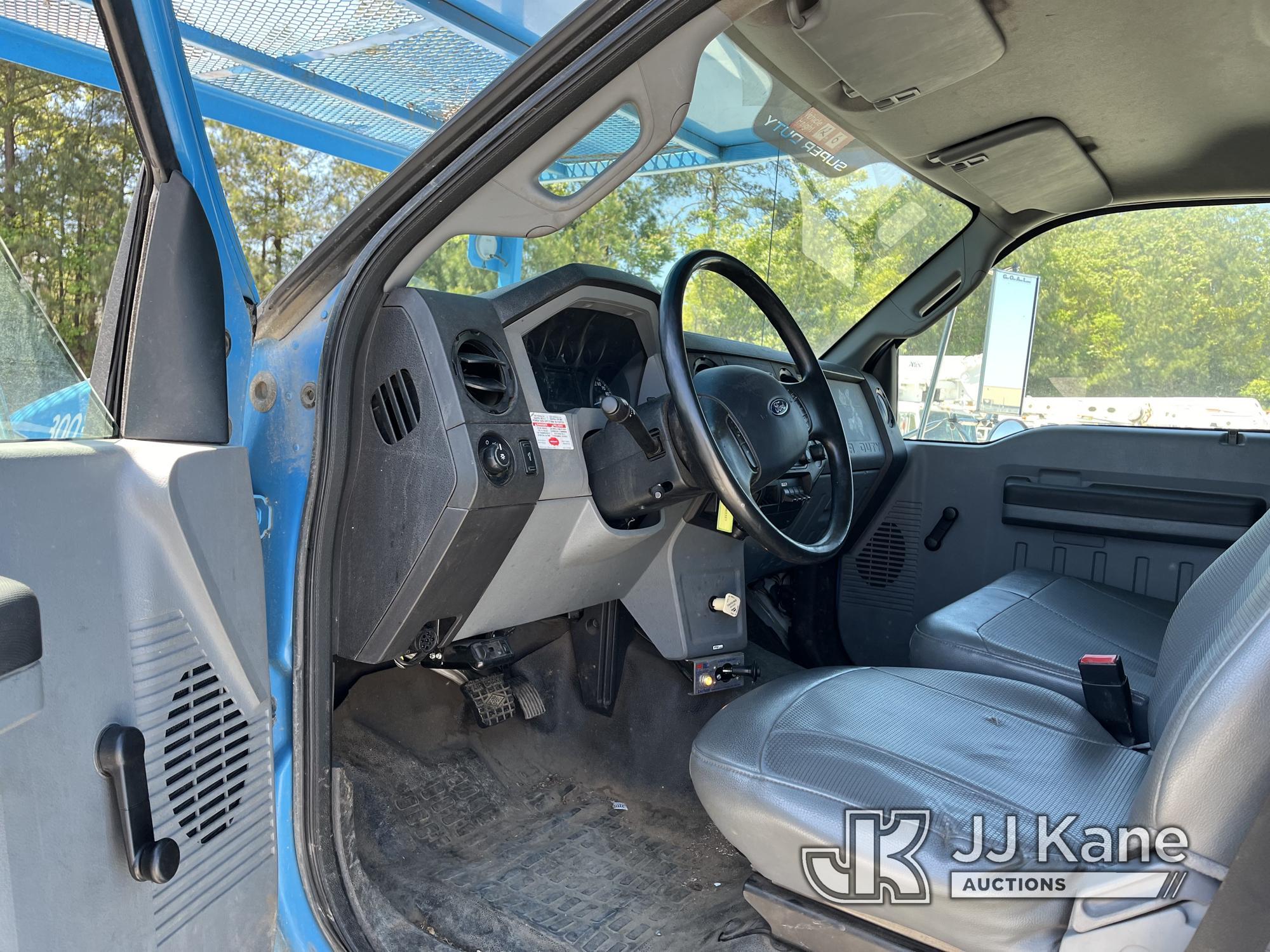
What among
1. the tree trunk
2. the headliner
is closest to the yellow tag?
the headliner

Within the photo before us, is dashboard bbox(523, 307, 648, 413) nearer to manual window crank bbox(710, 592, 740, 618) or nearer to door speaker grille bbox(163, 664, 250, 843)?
manual window crank bbox(710, 592, 740, 618)

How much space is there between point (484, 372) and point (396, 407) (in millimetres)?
157

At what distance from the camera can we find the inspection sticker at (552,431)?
63.0 inches

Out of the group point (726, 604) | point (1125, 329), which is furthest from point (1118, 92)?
point (726, 604)

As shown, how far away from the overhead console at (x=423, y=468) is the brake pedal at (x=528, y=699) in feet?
2.02

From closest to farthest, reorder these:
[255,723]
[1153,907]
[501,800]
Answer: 1. [1153,907]
2. [255,723]
3. [501,800]

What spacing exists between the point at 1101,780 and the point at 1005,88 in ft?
4.43

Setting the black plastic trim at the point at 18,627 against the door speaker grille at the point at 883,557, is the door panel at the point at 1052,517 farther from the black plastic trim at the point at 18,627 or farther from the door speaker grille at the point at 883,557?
the black plastic trim at the point at 18,627

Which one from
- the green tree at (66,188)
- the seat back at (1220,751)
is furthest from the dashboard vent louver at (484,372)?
the seat back at (1220,751)

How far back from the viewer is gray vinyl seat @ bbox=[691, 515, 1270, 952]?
37.7 inches

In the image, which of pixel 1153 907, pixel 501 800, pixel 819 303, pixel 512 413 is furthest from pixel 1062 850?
pixel 819 303

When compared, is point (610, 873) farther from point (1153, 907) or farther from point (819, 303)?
point (819, 303)

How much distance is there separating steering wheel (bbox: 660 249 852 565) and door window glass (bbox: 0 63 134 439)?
81 cm

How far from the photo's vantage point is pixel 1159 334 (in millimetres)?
2402
